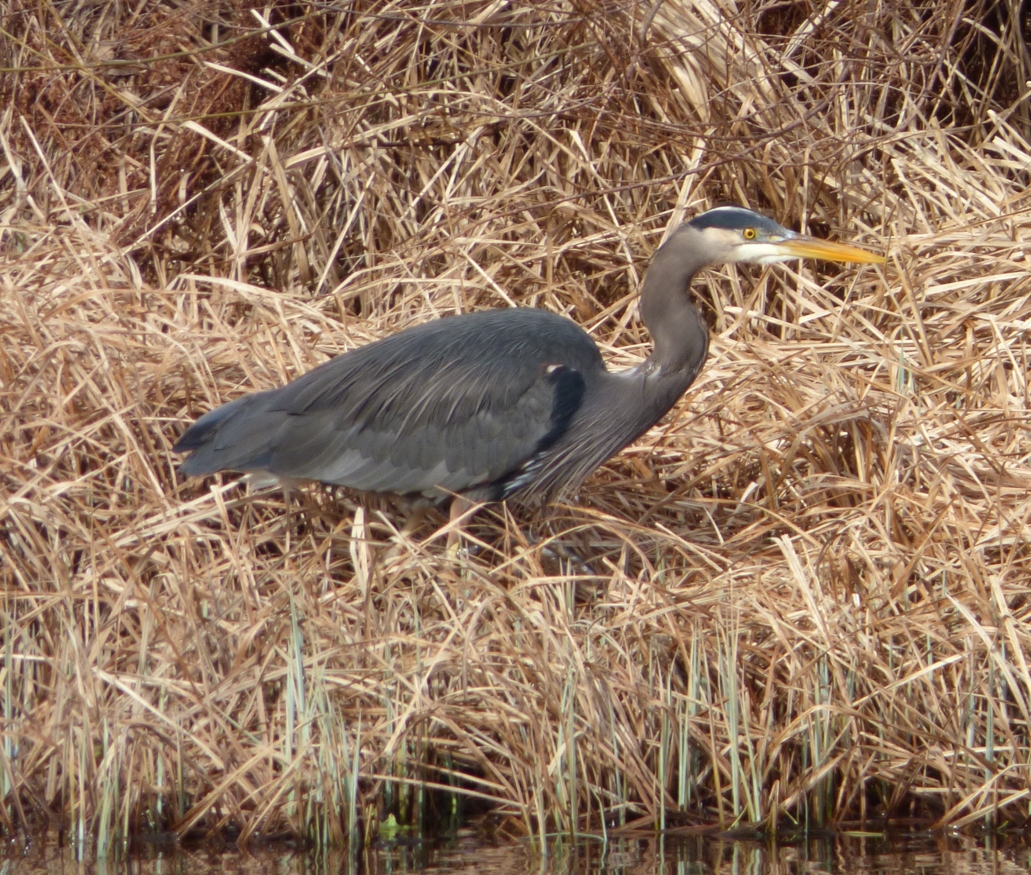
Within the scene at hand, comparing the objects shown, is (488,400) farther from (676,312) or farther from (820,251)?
(820,251)

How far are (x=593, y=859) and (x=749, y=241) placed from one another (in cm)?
204

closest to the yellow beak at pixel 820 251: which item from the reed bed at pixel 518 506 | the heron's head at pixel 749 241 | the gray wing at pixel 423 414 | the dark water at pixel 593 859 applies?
the heron's head at pixel 749 241

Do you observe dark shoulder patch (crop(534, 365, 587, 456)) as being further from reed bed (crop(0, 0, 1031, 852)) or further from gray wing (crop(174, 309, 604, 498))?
reed bed (crop(0, 0, 1031, 852))

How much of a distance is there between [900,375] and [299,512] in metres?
2.05

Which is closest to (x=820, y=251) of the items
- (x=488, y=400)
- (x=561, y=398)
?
(x=561, y=398)

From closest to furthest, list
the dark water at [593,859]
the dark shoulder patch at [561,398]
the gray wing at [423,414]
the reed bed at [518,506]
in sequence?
the dark water at [593,859] < the reed bed at [518,506] < the gray wing at [423,414] < the dark shoulder patch at [561,398]

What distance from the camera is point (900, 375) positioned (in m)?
5.09

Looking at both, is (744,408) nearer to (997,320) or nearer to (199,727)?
(997,320)

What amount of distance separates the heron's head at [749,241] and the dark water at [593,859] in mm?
1814

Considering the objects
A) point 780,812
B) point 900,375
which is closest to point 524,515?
point 900,375

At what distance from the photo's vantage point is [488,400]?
4.61 meters

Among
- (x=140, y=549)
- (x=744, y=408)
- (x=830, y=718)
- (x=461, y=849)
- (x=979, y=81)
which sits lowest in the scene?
(x=461, y=849)

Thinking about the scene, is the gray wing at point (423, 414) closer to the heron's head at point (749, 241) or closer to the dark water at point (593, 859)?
the heron's head at point (749, 241)

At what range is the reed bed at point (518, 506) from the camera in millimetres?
3695
